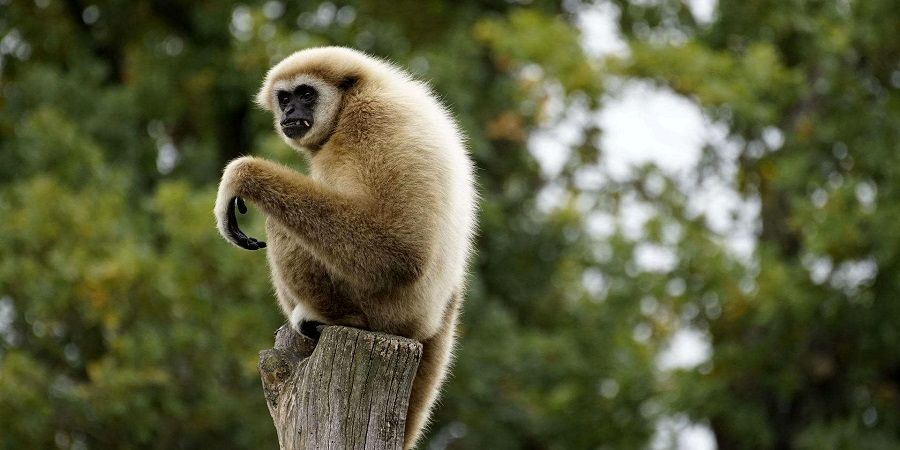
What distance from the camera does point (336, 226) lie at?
4816 millimetres

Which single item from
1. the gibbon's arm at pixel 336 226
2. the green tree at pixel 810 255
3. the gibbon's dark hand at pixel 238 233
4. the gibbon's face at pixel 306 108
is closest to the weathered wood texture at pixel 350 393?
the gibbon's arm at pixel 336 226

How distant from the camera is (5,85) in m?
14.6

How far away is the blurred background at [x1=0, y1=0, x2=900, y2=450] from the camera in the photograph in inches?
454

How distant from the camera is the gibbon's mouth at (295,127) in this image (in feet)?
18.4

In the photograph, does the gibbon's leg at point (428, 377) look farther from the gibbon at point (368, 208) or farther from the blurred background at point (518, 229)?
the blurred background at point (518, 229)

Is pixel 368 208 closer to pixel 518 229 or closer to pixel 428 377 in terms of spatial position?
pixel 428 377

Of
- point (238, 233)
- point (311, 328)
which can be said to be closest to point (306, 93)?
point (238, 233)

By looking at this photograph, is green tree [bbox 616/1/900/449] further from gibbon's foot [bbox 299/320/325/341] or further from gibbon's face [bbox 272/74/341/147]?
gibbon's foot [bbox 299/320/325/341]

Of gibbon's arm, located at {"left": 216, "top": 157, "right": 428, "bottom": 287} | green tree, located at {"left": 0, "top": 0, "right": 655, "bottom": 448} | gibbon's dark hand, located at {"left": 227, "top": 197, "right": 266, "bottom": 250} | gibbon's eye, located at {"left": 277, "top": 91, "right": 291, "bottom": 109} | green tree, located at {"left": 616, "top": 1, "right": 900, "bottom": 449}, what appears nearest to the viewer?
gibbon's arm, located at {"left": 216, "top": 157, "right": 428, "bottom": 287}

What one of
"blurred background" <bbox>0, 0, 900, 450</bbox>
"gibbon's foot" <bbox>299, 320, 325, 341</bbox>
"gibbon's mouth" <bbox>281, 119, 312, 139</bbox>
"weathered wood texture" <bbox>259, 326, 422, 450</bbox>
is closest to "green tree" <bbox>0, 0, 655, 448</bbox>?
"blurred background" <bbox>0, 0, 900, 450</bbox>

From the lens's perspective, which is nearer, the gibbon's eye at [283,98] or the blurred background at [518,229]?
the gibbon's eye at [283,98]

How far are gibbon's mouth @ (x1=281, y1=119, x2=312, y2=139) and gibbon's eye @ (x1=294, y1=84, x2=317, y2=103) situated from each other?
0.10 metres

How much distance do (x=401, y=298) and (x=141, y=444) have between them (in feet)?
25.8

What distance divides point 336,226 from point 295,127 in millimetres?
969
